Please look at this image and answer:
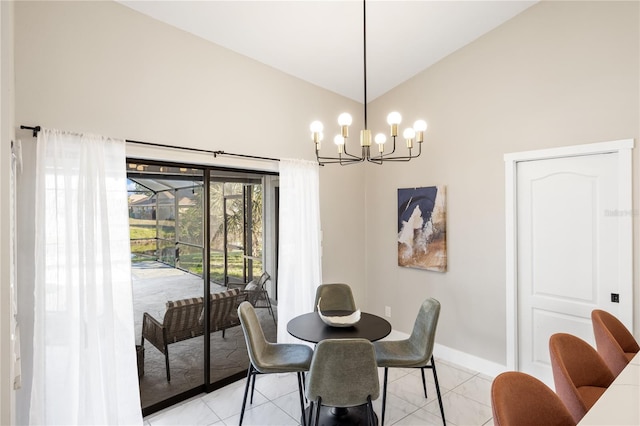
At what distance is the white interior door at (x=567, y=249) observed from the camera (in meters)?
2.65

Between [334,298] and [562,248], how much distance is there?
2.11 m

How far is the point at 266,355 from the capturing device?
8.79 feet

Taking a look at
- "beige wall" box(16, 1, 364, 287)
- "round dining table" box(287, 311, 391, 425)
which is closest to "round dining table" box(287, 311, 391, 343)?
"round dining table" box(287, 311, 391, 425)

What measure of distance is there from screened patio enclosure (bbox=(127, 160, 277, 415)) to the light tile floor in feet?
0.56

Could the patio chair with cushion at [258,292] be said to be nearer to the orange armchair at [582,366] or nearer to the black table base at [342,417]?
the black table base at [342,417]

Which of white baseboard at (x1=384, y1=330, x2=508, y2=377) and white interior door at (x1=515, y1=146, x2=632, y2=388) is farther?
white baseboard at (x1=384, y1=330, x2=508, y2=377)

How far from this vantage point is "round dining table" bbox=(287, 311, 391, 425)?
2.52 meters

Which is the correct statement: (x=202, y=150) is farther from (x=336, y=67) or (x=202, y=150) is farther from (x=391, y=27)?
(x=391, y=27)

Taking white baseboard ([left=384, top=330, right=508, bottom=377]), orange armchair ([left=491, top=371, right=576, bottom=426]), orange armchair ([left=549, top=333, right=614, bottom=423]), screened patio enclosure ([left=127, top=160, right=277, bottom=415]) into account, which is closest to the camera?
orange armchair ([left=491, top=371, right=576, bottom=426])

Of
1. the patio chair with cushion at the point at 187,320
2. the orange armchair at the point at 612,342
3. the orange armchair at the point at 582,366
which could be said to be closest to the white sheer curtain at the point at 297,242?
the patio chair with cushion at the point at 187,320

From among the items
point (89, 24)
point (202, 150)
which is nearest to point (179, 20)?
point (89, 24)

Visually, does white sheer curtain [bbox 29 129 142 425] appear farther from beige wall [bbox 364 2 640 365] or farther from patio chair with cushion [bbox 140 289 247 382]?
beige wall [bbox 364 2 640 365]

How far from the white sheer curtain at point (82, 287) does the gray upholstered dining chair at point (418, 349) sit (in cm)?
186

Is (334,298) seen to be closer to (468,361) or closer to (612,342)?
(468,361)
